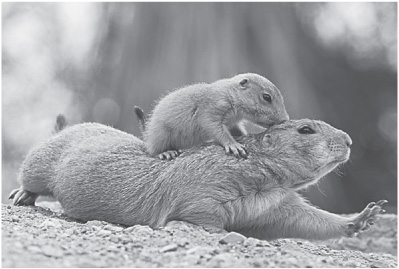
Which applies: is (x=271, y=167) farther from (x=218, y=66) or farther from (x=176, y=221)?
(x=218, y=66)

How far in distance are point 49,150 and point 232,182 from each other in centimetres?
233

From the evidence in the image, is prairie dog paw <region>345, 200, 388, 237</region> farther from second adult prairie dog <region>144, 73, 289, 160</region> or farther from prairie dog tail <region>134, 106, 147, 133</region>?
prairie dog tail <region>134, 106, 147, 133</region>

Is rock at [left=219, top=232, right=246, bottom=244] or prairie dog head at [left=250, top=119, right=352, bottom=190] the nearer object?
rock at [left=219, top=232, right=246, bottom=244]

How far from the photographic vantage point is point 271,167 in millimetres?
6160

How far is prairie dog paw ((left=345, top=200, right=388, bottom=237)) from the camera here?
636 cm

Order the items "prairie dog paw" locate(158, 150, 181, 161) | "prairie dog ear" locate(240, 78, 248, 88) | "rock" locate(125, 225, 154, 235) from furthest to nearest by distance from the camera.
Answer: "prairie dog ear" locate(240, 78, 248, 88) → "prairie dog paw" locate(158, 150, 181, 161) → "rock" locate(125, 225, 154, 235)

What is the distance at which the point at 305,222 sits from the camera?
633cm

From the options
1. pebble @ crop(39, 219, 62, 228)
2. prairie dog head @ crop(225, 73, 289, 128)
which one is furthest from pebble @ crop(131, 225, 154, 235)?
prairie dog head @ crop(225, 73, 289, 128)

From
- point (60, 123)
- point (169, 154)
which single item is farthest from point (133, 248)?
point (60, 123)

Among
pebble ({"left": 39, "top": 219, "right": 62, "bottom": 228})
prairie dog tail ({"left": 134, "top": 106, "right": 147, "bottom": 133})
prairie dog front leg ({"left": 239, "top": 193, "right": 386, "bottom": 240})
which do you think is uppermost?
prairie dog tail ({"left": 134, "top": 106, "right": 147, "bottom": 133})

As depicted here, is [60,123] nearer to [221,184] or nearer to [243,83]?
[243,83]

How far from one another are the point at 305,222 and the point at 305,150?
70cm

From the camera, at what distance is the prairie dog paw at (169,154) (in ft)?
20.7

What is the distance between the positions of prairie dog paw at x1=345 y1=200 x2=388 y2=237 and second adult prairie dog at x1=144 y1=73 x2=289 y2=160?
1.20 metres
